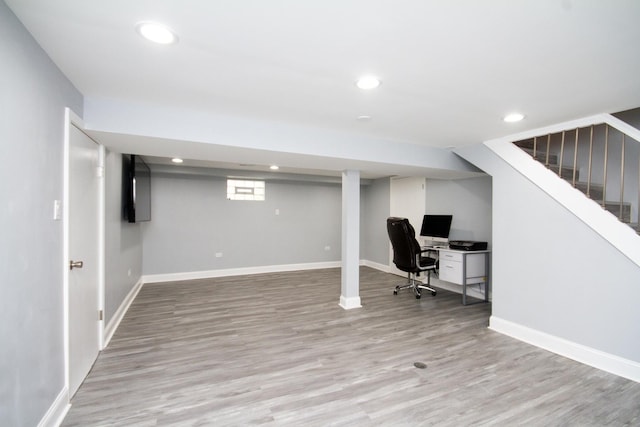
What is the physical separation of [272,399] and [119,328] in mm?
2251

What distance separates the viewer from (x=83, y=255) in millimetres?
2238

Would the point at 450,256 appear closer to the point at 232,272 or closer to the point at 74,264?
the point at 232,272

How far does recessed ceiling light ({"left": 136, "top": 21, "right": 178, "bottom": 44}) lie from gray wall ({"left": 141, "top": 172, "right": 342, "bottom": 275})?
4.47m

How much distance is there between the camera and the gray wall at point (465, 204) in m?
4.36

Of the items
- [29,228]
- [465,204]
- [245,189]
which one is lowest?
[29,228]

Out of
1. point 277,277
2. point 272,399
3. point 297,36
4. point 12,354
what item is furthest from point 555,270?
point 277,277

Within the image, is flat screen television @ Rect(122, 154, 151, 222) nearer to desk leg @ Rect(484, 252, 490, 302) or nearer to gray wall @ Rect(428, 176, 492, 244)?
gray wall @ Rect(428, 176, 492, 244)

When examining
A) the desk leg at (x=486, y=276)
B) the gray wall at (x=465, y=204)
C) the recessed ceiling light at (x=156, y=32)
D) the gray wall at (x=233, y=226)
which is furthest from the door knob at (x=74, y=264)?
the gray wall at (x=465, y=204)

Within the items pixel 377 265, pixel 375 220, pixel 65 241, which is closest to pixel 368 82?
pixel 65 241

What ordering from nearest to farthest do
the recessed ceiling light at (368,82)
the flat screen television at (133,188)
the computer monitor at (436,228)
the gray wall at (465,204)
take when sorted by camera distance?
the recessed ceiling light at (368,82), the flat screen television at (133,188), the gray wall at (465,204), the computer monitor at (436,228)

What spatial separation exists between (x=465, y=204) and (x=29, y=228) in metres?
5.03

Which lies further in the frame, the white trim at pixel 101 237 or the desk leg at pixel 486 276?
the desk leg at pixel 486 276

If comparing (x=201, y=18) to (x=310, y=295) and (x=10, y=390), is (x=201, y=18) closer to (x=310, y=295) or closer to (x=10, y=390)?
(x=10, y=390)

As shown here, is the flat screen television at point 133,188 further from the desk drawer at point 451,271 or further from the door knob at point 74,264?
the desk drawer at point 451,271
